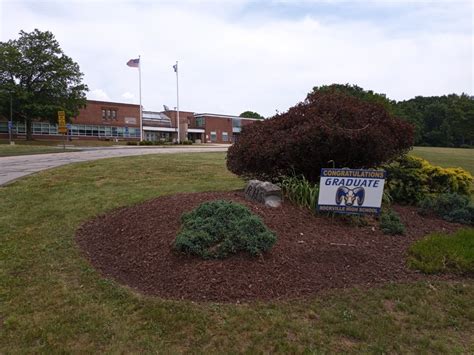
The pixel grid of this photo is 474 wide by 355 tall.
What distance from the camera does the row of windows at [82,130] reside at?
180 feet

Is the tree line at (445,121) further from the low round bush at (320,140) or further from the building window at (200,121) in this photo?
the low round bush at (320,140)

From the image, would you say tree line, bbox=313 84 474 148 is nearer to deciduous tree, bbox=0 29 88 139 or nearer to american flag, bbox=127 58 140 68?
american flag, bbox=127 58 140 68

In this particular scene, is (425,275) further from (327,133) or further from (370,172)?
(327,133)

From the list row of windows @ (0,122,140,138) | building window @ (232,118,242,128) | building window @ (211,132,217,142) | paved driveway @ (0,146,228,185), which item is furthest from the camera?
building window @ (232,118,242,128)

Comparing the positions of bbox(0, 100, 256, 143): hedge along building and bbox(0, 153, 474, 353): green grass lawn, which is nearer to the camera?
bbox(0, 153, 474, 353): green grass lawn

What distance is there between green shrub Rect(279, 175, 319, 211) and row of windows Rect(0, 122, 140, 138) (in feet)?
188

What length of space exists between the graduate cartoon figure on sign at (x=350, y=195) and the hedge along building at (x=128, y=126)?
143ft

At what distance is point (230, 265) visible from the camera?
12.1 ft

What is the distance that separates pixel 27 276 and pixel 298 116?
4.70 m

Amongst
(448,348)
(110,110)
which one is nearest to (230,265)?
(448,348)

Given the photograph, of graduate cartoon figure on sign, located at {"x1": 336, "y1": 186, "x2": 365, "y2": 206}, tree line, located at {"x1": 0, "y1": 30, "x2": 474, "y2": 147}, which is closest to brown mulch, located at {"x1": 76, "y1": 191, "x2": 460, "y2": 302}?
graduate cartoon figure on sign, located at {"x1": 336, "y1": 186, "x2": 365, "y2": 206}

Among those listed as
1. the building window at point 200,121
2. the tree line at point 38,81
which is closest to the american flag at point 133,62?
the tree line at point 38,81

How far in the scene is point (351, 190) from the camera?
5129mm

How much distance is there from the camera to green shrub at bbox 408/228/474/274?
12.8ft
